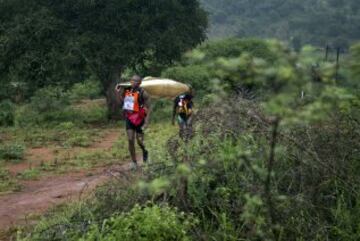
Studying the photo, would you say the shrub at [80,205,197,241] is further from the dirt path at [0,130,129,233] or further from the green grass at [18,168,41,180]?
the green grass at [18,168,41,180]

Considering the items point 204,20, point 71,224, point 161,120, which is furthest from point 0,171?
point 204,20

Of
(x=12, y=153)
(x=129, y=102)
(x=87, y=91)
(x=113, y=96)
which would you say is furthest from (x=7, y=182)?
(x=87, y=91)

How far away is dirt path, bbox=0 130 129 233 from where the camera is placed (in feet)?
26.4

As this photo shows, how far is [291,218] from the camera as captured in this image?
511 cm

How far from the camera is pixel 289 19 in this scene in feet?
254

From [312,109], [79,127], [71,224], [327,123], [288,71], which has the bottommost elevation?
[79,127]

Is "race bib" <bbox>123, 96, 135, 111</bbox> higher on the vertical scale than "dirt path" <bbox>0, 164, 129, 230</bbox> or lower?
higher

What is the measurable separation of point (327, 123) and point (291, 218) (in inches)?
71.0

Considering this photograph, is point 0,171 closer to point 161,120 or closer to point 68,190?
point 68,190

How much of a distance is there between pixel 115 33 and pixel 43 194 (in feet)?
42.9

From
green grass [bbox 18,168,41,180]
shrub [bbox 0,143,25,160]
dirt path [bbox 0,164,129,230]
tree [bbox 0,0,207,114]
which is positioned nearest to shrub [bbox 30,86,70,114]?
tree [bbox 0,0,207,114]

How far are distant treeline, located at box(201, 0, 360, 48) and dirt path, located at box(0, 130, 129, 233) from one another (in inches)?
2141

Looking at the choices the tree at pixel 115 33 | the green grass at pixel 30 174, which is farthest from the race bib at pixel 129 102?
the tree at pixel 115 33

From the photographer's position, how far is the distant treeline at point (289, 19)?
68312 millimetres
